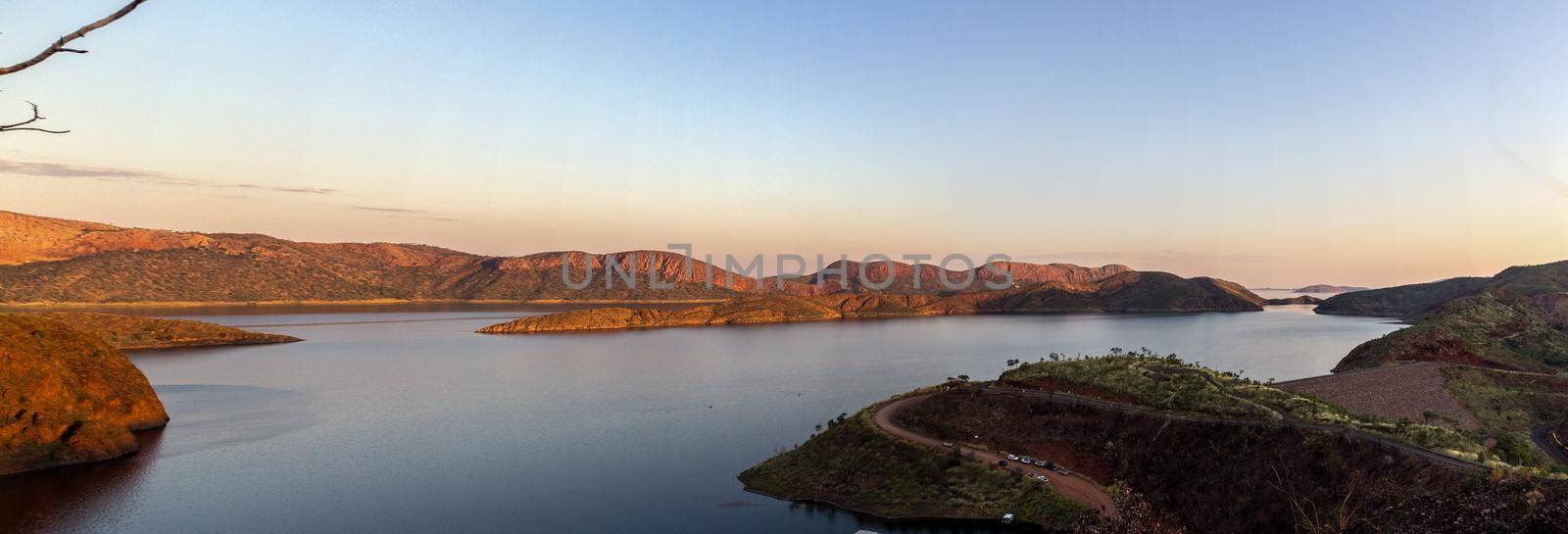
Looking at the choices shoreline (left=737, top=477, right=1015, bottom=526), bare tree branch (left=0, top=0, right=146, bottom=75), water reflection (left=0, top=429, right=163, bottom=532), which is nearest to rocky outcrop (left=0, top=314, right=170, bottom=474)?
water reflection (left=0, top=429, right=163, bottom=532)

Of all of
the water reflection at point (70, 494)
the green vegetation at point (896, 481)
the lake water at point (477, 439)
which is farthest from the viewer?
the lake water at point (477, 439)

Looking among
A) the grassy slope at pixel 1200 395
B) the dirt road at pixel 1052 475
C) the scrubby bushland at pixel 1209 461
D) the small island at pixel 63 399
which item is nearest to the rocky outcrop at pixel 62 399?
the small island at pixel 63 399

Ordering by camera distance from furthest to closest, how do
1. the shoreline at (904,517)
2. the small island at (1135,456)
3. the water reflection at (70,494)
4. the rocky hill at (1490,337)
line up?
the rocky hill at (1490,337) → the water reflection at (70,494) → the shoreline at (904,517) → the small island at (1135,456)

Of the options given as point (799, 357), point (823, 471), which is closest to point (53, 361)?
point (823, 471)

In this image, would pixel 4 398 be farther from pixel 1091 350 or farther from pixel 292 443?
pixel 1091 350

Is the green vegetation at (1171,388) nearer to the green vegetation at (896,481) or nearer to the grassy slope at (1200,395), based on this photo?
the grassy slope at (1200,395)

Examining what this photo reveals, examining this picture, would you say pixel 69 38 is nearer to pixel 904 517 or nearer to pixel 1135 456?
pixel 904 517
